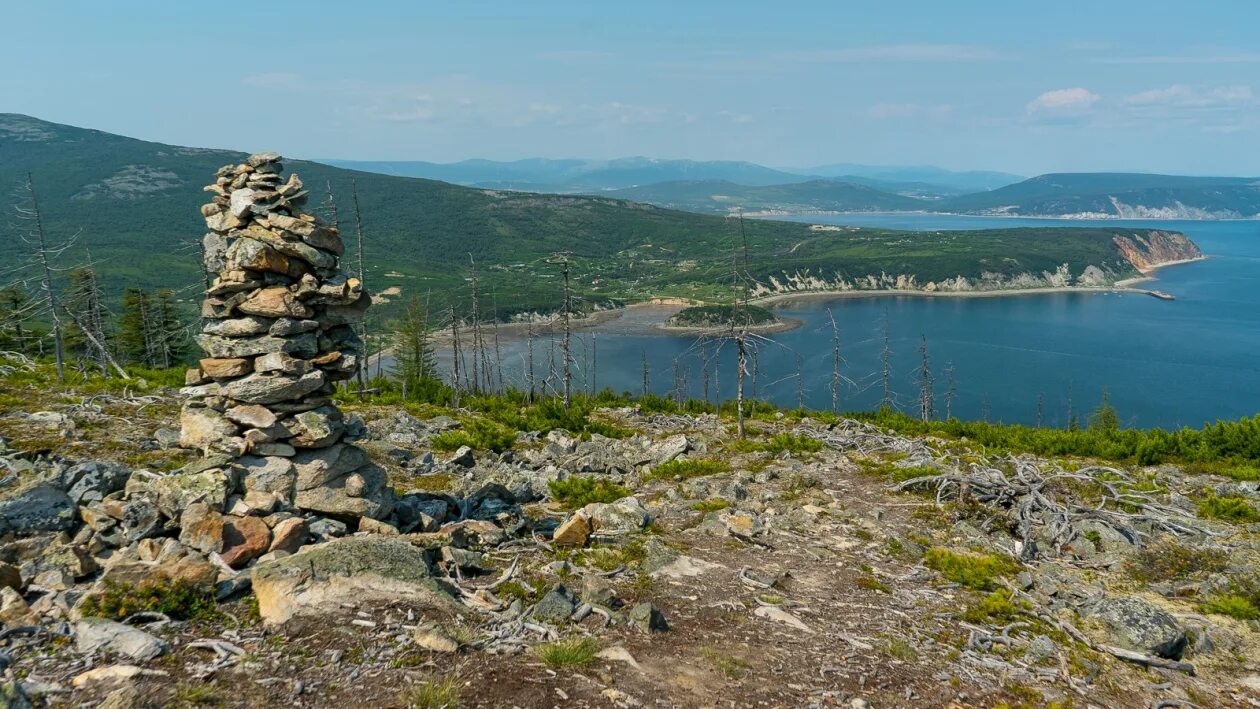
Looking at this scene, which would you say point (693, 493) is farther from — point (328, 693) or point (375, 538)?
point (328, 693)

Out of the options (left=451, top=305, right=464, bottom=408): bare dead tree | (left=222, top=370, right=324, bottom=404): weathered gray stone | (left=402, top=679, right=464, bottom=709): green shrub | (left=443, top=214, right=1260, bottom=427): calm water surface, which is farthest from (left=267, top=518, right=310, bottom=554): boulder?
(left=443, top=214, right=1260, bottom=427): calm water surface

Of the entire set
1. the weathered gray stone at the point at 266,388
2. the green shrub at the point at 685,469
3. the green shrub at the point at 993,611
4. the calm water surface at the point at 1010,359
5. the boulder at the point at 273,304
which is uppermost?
the boulder at the point at 273,304

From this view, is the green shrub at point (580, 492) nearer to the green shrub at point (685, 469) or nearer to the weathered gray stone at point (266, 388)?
the green shrub at point (685, 469)

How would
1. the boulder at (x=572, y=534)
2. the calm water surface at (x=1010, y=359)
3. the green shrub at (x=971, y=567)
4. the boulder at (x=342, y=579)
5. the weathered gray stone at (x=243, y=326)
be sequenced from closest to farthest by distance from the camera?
the boulder at (x=342, y=579), the green shrub at (x=971, y=567), the weathered gray stone at (x=243, y=326), the boulder at (x=572, y=534), the calm water surface at (x=1010, y=359)

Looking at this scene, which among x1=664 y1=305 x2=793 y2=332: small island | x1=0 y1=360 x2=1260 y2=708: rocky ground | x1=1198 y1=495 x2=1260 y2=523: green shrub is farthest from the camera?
x1=664 y1=305 x2=793 y2=332: small island

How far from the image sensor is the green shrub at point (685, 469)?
72.9ft

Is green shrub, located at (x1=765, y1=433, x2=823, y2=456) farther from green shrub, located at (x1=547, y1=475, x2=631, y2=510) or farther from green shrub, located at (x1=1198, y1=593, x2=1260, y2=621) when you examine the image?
green shrub, located at (x1=1198, y1=593, x2=1260, y2=621)

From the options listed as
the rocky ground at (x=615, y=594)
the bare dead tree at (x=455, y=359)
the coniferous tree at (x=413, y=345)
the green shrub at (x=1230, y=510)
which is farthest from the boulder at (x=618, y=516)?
the coniferous tree at (x=413, y=345)

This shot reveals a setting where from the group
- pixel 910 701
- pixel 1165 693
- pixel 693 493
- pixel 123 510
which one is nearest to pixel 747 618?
pixel 910 701

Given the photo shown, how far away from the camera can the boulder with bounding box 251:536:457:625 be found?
355 inches

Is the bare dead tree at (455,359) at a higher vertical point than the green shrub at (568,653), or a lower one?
lower

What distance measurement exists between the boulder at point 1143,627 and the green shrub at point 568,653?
8406 mm

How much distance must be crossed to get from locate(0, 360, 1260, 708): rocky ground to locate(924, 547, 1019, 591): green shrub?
6 cm

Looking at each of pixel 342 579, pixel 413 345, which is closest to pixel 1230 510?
pixel 342 579
